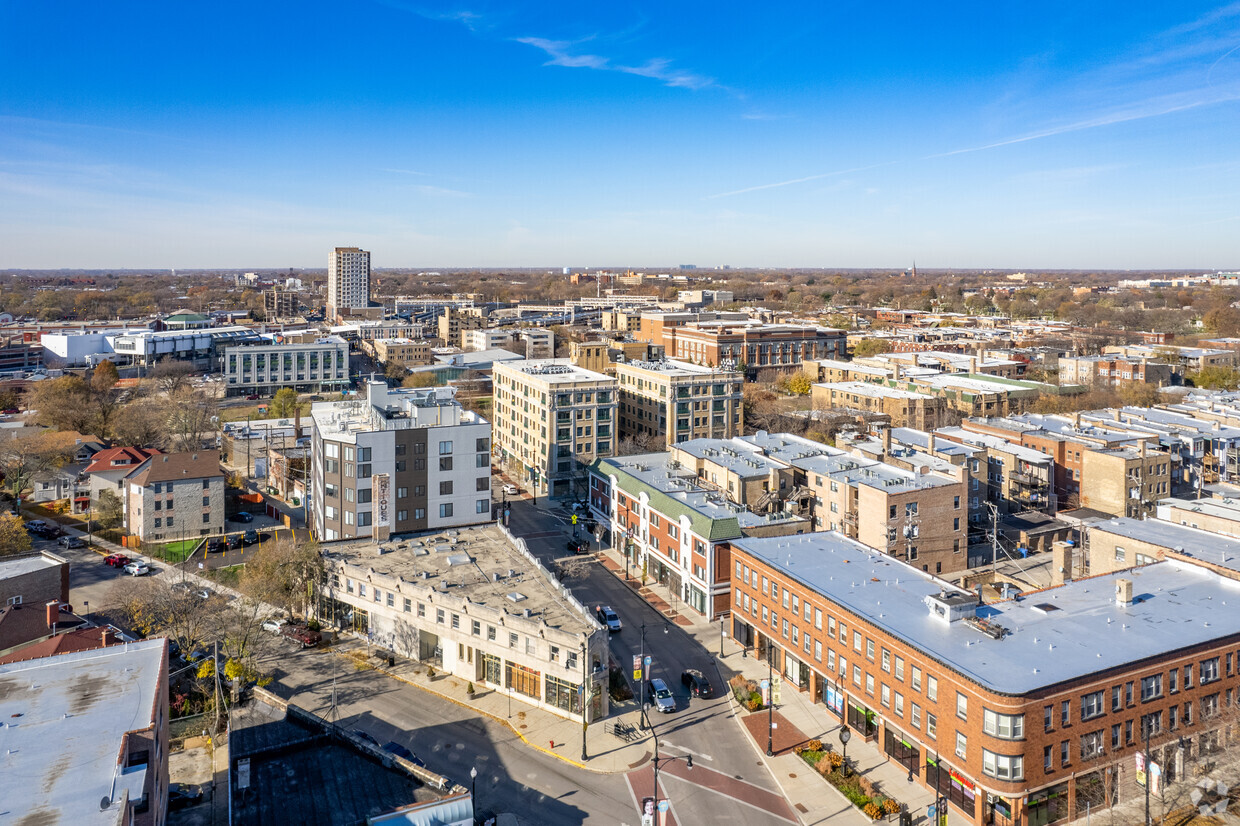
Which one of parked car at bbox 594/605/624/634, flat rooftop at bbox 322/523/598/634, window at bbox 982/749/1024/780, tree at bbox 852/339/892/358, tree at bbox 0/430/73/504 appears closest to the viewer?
window at bbox 982/749/1024/780

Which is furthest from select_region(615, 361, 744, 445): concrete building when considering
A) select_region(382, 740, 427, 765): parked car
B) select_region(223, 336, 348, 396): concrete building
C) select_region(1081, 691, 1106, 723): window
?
select_region(223, 336, 348, 396): concrete building

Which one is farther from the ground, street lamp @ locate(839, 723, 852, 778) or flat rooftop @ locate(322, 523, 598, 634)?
flat rooftop @ locate(322, 523, 598, 634)

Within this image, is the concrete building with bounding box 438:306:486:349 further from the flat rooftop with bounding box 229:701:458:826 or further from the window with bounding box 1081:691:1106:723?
the window with bounding box 1081:691:1106:723

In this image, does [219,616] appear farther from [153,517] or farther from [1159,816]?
[1159,816]

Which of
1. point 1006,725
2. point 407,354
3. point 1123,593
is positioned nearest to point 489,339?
point 407,354

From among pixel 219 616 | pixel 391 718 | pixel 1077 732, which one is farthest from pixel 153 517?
pixel 1077 732
